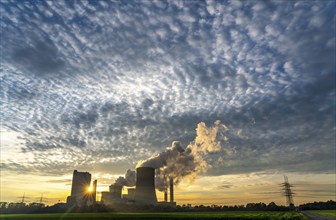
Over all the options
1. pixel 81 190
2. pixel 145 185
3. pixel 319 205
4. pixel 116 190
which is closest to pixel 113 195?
pixel 116 190

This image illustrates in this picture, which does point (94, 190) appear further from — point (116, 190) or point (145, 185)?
point (145, 185)

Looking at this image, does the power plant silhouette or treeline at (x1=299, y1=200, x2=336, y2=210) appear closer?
the power plant silhouette

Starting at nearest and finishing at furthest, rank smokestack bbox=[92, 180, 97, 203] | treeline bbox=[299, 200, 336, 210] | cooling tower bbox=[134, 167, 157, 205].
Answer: cooling tower bbox=[134, 167, 157, 205]
smokestack bbox=[92, 180, 97, 203]
treeline bbox=[299, 200, 336, 210]

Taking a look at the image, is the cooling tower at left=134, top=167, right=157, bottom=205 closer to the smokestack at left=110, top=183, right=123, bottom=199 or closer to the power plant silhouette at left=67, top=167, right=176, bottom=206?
the power plant silhouette at left=67, top=167, right=176, bottom=206

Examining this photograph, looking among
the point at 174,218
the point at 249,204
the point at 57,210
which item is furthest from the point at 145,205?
the point at 249,204

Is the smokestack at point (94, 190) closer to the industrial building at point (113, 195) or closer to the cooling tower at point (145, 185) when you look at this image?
the industrial building at point (113, 195)

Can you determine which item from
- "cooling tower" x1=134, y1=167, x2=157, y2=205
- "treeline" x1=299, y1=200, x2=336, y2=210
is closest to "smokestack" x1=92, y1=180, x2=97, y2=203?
"cooling tower" x1=134, y1=167, x2=157, y2=205

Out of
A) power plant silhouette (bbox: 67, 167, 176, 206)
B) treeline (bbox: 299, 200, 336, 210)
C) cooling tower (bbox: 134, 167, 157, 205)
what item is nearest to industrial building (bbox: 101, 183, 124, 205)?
power plant silhouette (bbox: 67, 167, 176, 206)

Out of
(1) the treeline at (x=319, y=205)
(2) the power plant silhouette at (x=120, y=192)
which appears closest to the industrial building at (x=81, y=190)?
(2) the power plant silhouette at (x=120, y=192)

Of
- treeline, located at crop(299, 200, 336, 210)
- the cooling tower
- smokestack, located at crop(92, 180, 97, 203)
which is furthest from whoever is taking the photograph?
treeline, located at crop(299, 200, 336, 210)
